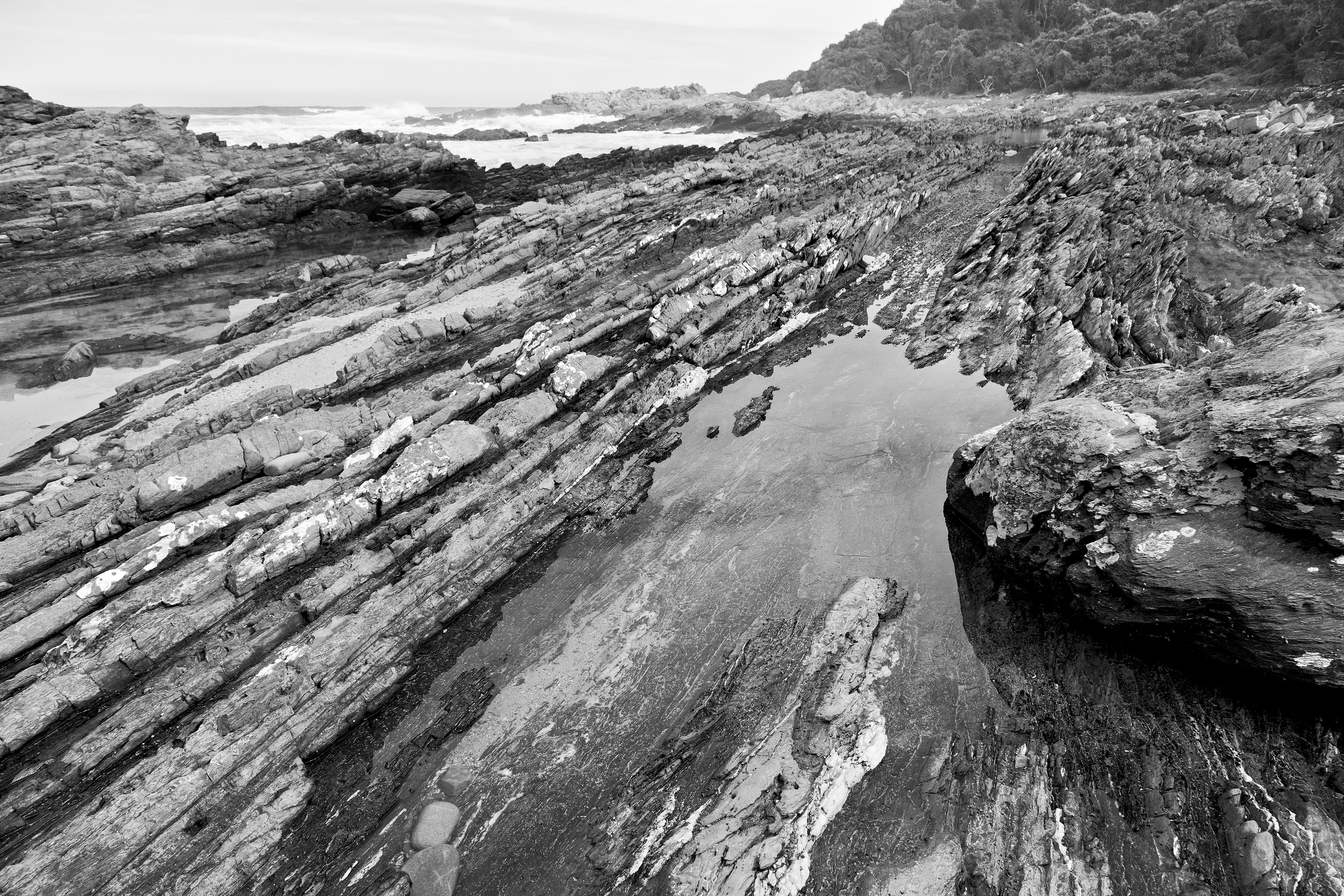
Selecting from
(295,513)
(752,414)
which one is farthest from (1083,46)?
(295,513)

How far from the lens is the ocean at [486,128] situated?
55938mm

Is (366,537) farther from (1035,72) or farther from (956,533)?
(1035,72)

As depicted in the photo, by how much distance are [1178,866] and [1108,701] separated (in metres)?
2.26

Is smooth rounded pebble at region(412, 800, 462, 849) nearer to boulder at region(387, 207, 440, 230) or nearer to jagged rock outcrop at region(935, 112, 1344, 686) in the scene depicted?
jagged rock outcrop at region(935, 112, 1344, 686)

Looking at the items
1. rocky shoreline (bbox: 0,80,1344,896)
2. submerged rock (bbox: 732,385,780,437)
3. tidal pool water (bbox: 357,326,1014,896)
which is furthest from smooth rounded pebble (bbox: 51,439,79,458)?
submerged rock (bbox: 732,385,780,437)

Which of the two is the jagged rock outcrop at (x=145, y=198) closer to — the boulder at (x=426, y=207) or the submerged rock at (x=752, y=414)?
the boulder at (x=426, y=207)

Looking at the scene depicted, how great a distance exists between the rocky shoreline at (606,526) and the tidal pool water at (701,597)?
0.37m

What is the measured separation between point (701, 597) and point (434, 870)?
574 centimetres

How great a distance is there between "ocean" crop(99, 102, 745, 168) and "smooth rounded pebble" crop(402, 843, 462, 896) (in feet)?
162

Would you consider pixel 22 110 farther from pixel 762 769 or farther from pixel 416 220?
pixel 762 769

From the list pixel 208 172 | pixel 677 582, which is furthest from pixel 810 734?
pixel 208 172

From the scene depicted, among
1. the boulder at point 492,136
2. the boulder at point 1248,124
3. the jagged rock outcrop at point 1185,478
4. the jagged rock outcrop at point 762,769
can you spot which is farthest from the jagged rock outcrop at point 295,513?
the boulder at point 492,136

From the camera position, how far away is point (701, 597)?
38.1 ft

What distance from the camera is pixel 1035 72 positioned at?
8575 centimetres
